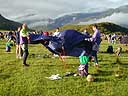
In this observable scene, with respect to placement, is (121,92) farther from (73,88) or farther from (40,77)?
(40,77)

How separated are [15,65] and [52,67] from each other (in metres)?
2.89

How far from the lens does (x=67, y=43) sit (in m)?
31.4

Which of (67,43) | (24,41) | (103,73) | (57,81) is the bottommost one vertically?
(103,73)

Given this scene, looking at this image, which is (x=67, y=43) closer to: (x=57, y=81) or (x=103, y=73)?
(x=103, y=73)

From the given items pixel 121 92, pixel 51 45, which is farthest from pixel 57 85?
pixel 51 45

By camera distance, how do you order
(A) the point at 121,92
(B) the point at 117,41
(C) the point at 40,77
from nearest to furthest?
(A) the point at 121,92 → (C) the point at 40,77 → (B) the point at 117,41

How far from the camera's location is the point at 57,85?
2383 cm

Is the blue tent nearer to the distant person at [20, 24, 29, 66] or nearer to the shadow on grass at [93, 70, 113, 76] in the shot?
the distant person at [20, 24, 29, 66]

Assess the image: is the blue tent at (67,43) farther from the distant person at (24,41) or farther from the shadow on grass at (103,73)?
the shadow on grass at (103,73)

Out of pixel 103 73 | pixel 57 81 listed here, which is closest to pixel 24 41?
pixel 57 81

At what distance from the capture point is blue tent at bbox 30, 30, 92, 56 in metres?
31.3

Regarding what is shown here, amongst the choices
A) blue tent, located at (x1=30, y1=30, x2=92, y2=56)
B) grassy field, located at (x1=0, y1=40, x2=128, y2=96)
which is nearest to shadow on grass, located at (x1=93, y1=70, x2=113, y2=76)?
grassy field, located at (x1=0, y1=40, x2=128, y2=96)

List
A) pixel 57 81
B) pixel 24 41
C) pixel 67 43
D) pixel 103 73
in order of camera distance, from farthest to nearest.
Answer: pixel 67 43, pixel 24 41, pixel 103 73, pixel 57 81

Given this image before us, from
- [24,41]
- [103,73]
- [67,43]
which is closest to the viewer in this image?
[103,73]
